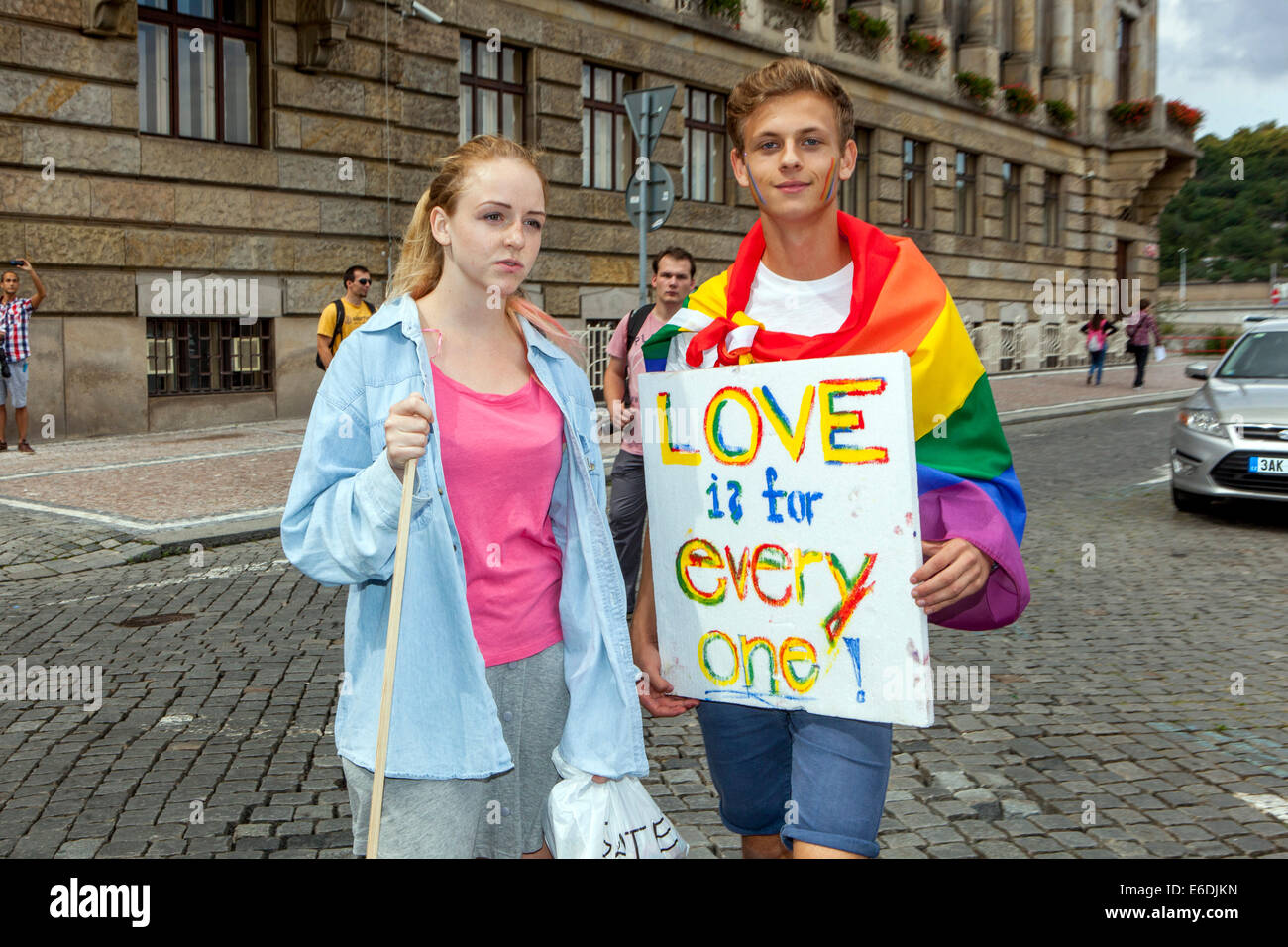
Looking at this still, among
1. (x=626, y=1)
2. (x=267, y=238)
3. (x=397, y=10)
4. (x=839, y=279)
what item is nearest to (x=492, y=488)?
(x=839, y=279)

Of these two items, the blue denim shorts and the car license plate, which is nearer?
the blue denim shorts

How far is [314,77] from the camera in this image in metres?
16.5

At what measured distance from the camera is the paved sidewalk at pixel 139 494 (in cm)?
845

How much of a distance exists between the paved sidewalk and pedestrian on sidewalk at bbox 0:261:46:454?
1.35ft

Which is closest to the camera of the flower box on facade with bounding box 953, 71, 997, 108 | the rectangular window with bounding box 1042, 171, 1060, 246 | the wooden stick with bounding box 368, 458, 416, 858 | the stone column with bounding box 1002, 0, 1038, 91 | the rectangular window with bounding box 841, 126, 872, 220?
the wooden stick with bounding box 368, 458, 416, 858

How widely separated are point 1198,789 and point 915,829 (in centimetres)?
106

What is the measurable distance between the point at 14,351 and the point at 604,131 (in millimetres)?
10550

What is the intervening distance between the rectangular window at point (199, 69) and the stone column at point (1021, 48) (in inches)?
922

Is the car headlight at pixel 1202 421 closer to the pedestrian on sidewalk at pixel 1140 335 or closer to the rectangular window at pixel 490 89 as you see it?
the rectangular window at pixel 490 89

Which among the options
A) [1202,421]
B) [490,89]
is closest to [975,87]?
[490,89]

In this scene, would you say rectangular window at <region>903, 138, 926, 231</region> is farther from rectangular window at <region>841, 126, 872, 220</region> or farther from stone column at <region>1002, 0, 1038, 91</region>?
stone column at <region>1002, 0, 1038, 91</region>

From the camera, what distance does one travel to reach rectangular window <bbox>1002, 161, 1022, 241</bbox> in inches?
1319

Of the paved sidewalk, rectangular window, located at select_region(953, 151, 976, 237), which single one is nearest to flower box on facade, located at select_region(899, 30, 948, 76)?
rectangular window, located at select_region(953, 151, 976, 237)

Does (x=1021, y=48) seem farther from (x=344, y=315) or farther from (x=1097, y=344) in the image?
(x=344, y=315)
